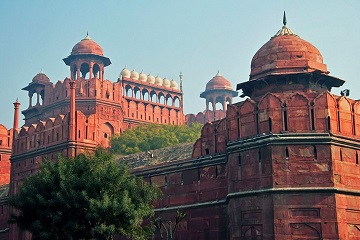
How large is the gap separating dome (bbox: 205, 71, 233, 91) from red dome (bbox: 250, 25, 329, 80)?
43.1 metres

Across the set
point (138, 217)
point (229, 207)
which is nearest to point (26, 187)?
point (138, 217)

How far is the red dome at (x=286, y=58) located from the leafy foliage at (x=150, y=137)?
25.1 meters

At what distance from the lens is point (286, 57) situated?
84.1ft

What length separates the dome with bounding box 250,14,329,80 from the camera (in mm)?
25375

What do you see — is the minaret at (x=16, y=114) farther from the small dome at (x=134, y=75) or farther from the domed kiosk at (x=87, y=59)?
the small dome at (x=134, y=75)

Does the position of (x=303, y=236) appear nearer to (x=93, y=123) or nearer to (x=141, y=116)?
(x=93, y=123)

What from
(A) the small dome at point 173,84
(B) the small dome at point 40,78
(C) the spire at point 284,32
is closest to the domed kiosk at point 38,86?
(B) the small dome at point 40,78

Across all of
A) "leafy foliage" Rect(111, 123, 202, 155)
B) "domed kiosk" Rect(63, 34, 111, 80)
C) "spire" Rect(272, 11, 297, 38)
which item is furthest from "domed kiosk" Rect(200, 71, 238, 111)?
"spire" Rect(272, 11, 297, 38)

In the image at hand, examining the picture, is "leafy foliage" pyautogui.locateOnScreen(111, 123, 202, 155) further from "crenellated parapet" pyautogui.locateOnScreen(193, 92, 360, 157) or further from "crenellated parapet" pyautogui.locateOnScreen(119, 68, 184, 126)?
"crenellated parapet" pyautogui.locateOnScreen(193, 92, 360, 157)

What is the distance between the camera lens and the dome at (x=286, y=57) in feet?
83.3

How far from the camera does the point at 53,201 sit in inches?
926

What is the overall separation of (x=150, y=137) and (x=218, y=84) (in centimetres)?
1765

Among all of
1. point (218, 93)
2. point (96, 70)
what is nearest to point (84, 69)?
point (96, 70)

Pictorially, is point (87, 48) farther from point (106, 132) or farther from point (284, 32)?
point (284, 32)
